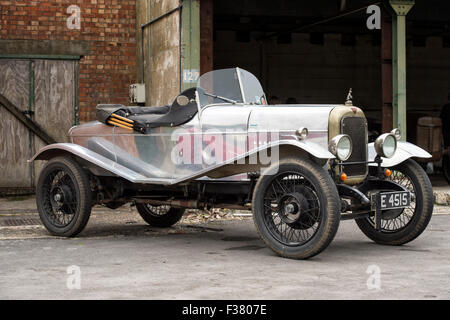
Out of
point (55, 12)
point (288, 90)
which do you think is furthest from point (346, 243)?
point (288, 90)

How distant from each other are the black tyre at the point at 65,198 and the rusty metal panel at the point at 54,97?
4545 millimetres

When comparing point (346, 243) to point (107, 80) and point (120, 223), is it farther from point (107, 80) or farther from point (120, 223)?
point (107, 80)

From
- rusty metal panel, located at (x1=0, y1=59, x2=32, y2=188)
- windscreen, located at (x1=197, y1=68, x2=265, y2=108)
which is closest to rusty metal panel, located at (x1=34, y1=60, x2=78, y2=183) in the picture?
rusty metal panel, located at (x1=0, y1=59, x2=32, y2=188)

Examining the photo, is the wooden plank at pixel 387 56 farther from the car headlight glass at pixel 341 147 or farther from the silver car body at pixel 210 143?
the car headlight glass at pixel 341 147

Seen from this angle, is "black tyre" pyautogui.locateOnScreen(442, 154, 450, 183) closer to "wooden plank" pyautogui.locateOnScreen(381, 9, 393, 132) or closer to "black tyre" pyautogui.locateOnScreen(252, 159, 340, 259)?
"wooden plank" pyautogui.locateOnScreen(381, 9, 393, 132)

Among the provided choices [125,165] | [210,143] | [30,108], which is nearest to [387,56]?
[210,143]

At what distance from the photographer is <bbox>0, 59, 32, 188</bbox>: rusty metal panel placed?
1204 cm

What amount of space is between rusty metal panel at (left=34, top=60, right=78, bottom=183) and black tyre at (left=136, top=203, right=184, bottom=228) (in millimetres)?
4322

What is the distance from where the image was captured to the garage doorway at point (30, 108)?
475 inches

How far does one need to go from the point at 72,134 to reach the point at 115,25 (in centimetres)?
489

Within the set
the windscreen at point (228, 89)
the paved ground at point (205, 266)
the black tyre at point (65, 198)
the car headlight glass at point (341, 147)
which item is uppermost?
the windscreen at point (228, 89)

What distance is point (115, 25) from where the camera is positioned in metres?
12.4

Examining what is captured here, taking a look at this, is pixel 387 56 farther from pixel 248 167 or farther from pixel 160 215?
pixel 248 167

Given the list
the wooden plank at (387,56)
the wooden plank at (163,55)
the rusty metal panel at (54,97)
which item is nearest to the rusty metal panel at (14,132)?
the rusty metal panel at (54,97)
